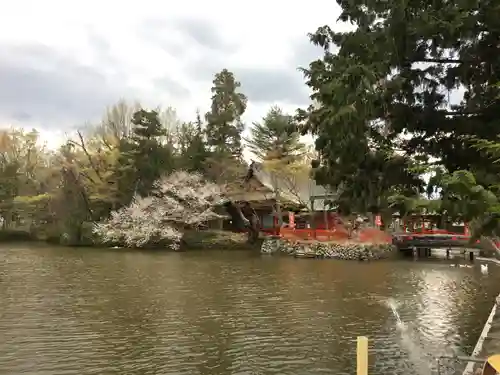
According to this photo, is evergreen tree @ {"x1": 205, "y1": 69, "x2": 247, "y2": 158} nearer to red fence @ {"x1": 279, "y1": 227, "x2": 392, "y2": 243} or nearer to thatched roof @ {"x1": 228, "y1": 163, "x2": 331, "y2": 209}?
thatched roof @ {"x1": 228, "y1": 163, "x2": 331, "y2": 209}

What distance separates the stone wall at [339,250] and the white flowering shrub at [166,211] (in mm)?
6365

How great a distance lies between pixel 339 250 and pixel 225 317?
716 inches

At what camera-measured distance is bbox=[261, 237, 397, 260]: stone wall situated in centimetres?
2916

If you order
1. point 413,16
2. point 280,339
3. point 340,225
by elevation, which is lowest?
point 280,339

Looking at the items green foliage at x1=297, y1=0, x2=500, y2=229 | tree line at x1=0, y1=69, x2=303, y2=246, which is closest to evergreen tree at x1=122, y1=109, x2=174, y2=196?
tree line at x1=0, y1=69, x2=303, y2=246

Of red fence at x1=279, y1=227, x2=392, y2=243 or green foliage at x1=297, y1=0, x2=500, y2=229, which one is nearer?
green foliage at x1=297, y1=0, x2=500, y2=229

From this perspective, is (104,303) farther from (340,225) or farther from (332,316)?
(340,225)

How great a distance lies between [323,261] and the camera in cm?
2823

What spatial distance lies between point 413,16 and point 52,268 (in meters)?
19.6

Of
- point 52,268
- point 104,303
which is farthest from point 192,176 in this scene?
point 104,303

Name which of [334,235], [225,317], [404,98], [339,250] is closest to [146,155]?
[334,235]

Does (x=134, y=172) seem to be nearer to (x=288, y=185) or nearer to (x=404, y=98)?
(x=288, y=185)

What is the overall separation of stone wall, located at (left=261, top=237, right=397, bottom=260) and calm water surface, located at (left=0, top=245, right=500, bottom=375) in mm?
5616

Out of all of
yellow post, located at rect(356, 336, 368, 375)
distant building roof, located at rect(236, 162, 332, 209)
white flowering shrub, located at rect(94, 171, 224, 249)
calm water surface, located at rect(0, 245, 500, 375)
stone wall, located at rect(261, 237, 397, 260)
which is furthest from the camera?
white flowering shrub, located at rect(94, 171, 224, 249)
